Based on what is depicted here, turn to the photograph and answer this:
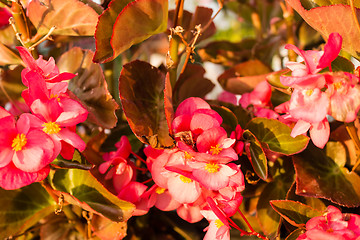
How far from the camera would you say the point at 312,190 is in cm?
45

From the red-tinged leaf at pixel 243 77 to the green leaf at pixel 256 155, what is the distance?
161mm

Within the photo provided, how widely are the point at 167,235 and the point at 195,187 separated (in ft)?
0.68

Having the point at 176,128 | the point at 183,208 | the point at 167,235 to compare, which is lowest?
the point at 167,235

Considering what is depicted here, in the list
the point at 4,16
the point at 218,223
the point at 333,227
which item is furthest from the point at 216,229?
the point at 4,16

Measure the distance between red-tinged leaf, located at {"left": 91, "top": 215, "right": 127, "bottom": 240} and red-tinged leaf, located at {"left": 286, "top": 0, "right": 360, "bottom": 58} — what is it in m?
0.31

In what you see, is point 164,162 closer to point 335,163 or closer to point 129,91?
point 129,91

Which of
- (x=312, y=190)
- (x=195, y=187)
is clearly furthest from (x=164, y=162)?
(x=312, y=190)

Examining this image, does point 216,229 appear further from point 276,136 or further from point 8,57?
point 8,57

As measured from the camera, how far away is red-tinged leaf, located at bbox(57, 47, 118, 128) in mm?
494

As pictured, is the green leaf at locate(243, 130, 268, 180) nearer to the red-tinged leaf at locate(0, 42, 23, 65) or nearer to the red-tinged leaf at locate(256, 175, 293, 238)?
the red-tinged leaf at locate(256, 175, 293, 238)

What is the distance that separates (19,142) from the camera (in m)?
0.39

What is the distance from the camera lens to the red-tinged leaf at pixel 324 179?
1.48ft

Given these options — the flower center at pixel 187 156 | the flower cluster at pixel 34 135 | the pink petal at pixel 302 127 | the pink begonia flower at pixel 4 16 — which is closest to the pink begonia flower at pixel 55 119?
the flower cluster at pixel 34 135

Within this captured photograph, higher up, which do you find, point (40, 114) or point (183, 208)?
point (40, 114)
